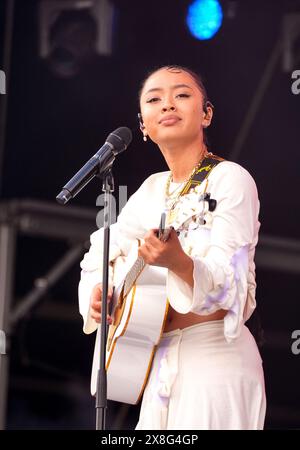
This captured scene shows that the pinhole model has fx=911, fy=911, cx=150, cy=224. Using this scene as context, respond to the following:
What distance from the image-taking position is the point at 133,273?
2.71 m

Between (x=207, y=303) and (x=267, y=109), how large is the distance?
1.90 m

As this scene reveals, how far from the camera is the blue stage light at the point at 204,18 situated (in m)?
4.04

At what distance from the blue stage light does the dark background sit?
33 millimetres

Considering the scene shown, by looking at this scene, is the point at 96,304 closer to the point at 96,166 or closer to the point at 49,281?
the point at 96,166

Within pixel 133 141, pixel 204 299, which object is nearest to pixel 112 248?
pixel 204 299

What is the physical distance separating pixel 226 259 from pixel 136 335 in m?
0.37

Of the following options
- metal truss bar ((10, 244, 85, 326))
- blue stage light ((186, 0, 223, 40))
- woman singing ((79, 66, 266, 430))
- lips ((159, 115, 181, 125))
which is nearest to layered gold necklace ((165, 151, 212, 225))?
woman singing ((79, 66, 266, 430))

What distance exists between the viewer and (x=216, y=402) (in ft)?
8.18

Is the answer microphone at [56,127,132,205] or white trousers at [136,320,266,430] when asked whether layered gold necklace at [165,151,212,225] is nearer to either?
microphone at [56,127,132,205]

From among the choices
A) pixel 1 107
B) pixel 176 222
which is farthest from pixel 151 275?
pixel 1 107

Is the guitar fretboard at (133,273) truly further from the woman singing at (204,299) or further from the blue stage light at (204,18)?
the blue stage light at (204,18)

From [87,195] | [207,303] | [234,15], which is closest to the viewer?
[207,303]

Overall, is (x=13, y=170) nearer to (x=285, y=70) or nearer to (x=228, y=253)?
Answer: (x=285, y=70)

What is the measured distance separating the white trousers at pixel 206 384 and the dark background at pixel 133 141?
1.18m
